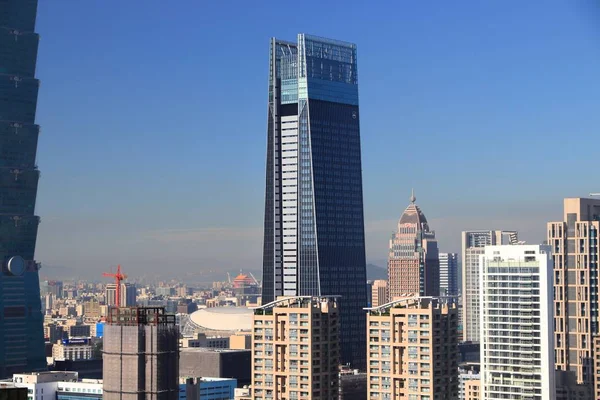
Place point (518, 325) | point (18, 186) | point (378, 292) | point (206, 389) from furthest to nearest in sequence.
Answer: point (378, 292) → point (18, 186) → point (206, 389) → point (518, 325)

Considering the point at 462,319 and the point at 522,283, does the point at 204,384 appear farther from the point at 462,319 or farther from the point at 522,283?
the point at 462,319

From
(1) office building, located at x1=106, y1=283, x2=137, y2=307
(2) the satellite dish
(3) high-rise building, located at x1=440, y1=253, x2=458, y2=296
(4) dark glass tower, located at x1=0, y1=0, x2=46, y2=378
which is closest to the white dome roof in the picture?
(1) office building, located at x1=106, y1=283, x2=137, y2=307

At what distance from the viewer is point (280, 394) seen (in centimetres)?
4272

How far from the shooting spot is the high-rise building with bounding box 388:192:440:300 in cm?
11944

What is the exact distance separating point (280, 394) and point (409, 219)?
83.9m

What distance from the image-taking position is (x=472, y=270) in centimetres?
12581

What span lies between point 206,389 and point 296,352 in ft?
89.9

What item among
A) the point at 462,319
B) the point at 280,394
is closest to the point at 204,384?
the point at 280,394

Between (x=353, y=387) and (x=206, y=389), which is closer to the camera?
(x=353, y=387)

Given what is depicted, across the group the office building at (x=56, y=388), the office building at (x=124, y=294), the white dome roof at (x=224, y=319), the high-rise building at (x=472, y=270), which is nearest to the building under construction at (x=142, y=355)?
the office building at (x=56, y=388)

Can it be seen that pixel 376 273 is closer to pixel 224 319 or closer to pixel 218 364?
pixel 224 319

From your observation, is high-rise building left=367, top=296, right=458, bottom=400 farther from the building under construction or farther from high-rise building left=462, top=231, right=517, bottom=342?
high-rise building left=462, top=231, right=517, bottom=342

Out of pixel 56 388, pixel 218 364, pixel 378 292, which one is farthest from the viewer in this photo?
pixel 378 292

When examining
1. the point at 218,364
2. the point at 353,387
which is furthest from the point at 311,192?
the point at 353,387
